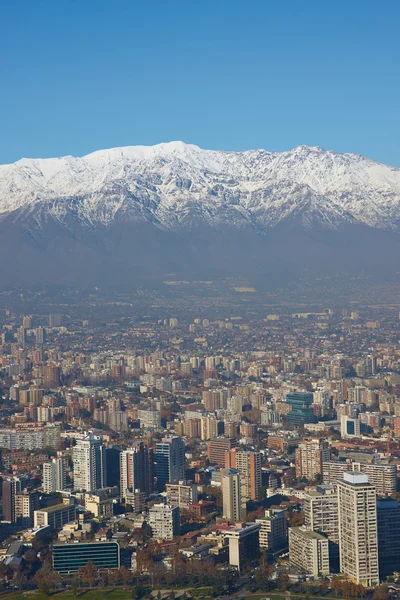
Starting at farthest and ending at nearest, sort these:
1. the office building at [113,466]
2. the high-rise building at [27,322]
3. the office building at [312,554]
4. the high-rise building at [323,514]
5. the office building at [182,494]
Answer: the high-rise building at [27,322]
the office building at [113,466]
the office building at [182,494]
the high-rise building at [323,514]
the office building at [312,554]

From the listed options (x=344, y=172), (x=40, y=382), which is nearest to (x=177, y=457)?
(x=40, y=382)

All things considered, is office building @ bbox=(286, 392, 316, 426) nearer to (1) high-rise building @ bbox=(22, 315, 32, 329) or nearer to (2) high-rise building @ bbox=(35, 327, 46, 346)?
(2) high-rise building @ bbox=(35, 327, 46, 346)

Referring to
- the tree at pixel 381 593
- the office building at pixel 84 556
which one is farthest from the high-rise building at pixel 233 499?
the tree at pixel 381 593

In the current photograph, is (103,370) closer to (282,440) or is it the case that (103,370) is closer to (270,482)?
(282,440)

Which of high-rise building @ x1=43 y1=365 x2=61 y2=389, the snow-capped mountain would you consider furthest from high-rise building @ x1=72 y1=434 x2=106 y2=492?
the snow-capped mountain

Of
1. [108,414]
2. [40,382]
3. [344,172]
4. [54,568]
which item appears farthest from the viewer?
[344,172]

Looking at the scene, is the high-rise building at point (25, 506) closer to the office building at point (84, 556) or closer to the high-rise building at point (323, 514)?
the office building at point (84, 556)

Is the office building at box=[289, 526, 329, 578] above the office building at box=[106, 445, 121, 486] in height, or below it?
below
